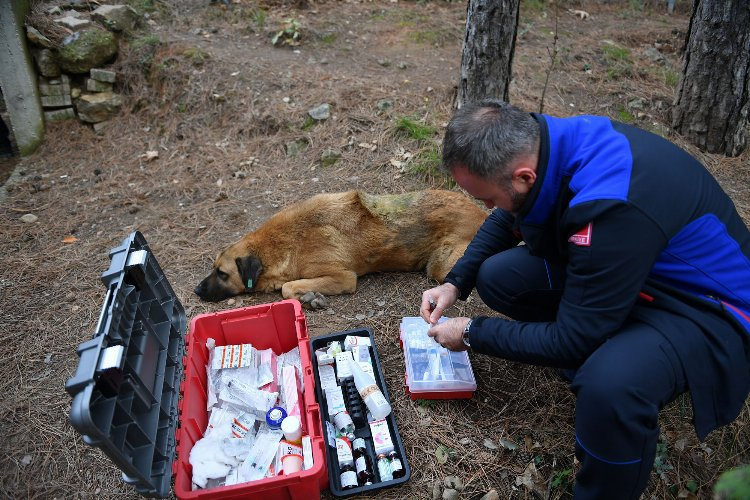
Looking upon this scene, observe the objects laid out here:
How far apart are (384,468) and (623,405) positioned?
149cm

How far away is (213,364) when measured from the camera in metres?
3.56

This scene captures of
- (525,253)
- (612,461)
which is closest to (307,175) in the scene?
(525,253)

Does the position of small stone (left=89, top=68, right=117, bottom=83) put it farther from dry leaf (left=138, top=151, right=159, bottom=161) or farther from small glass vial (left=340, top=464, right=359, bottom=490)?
small glass vial (left=340, top=464, right=359, bottom=490)

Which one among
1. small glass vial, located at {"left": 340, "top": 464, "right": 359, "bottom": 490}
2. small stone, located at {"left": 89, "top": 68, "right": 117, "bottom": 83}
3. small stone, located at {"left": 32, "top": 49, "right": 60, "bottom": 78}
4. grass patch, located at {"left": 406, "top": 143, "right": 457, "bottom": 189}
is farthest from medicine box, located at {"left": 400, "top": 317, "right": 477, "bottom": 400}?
small stone, located at {"left": 32, "top": 49, "right": 60, "bottom": 78}

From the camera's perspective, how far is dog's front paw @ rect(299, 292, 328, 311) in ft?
14.9

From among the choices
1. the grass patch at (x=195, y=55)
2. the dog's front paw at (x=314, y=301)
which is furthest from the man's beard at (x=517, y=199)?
the grass patch at (x=195, y=55)

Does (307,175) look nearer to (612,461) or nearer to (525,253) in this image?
(525,253)

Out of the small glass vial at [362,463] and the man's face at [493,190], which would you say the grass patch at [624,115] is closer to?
the man's face at [493,190]

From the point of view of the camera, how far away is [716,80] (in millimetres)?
5895

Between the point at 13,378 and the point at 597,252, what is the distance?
433 cm

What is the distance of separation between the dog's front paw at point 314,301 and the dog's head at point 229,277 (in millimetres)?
529

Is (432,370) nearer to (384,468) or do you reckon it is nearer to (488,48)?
(384,468)

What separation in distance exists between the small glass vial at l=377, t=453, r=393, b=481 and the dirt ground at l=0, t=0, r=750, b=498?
9cm

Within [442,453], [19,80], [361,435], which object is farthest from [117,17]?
[442,453]
